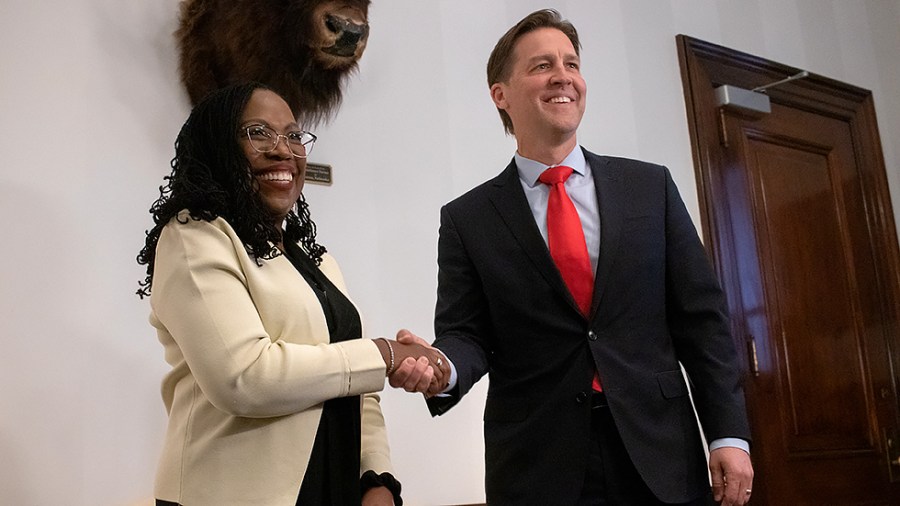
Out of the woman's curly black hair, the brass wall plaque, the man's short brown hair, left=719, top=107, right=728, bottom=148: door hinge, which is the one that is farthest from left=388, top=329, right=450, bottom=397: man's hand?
left=719, top=107, right=728, bottom=148: door hinge

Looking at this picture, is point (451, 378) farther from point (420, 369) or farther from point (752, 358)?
point (752, 358)

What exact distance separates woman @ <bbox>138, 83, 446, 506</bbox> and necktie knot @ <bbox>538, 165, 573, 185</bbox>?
475mm

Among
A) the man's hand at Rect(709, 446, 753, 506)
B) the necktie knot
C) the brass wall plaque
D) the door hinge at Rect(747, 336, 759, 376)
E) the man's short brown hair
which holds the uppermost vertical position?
the man's short brown hair

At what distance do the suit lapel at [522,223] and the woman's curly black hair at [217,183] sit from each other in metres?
0.49

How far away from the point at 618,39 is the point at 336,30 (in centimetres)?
153

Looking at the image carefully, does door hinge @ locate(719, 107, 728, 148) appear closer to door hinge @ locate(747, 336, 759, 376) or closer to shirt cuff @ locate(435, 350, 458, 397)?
door hinge @ locate(747, 336, 759, 376)

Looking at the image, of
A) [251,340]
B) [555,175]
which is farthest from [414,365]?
[555,175]

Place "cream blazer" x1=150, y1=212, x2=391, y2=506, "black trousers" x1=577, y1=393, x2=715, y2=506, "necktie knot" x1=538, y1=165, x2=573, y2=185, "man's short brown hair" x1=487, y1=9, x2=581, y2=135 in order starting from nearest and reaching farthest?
1. "cream blazer" x1=150, y1=212, x2=391, y2=506
2. "black trousers" x1=577, y1=393, x2=715, y2=506
3. "necktie knot" x1=538, y1=165, x2=573, y2=185
4. "man's short brown hair" x1=487, y1=9, x2=581, y2=135

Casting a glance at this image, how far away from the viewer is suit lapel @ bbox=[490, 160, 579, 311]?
179 centimetres

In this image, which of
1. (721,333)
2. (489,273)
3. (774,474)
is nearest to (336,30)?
(489,273)

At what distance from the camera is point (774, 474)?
3547mm

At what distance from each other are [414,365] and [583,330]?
1.13 feet

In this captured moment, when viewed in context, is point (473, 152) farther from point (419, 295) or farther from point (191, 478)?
point (191, 478)

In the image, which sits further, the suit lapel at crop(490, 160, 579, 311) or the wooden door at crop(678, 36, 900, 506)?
the wooden door at crop(678, 36, 900, 506)
